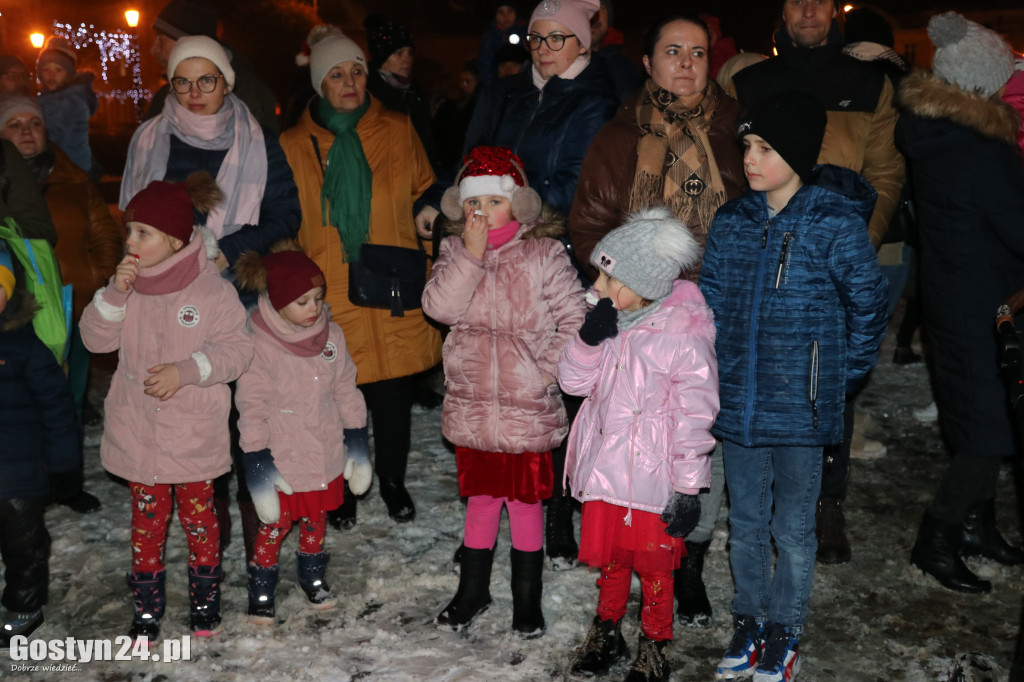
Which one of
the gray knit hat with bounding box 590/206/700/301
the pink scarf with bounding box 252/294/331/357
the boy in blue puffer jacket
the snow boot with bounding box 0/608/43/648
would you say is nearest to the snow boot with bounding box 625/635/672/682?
the boy in blue puffer jacket

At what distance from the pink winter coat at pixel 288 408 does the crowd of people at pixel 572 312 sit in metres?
0.01

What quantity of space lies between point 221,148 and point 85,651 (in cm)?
219

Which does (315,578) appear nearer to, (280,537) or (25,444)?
(280,537)

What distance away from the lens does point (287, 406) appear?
388 cm

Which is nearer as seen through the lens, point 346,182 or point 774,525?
point 774,525

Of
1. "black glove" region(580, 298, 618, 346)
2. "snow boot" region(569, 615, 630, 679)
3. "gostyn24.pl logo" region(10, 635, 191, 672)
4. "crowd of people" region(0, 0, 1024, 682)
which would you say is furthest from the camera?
"gostyn24.pl logo" region(10, 635, 191, 672)

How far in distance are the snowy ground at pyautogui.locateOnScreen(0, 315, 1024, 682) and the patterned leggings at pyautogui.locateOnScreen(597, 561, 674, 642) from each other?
26 centimetres

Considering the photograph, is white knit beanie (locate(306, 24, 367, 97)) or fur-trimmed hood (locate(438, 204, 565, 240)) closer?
fur-trimmed hood (locate(438, 204, 565, 240))

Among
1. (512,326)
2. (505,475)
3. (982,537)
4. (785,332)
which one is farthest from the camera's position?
(982,537)

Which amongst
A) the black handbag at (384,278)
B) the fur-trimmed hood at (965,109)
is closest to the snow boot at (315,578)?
the black handbag at (384,278)

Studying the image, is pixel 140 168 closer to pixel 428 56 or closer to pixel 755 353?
pixel 755 353

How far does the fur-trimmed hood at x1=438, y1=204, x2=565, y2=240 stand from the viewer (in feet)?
12.5

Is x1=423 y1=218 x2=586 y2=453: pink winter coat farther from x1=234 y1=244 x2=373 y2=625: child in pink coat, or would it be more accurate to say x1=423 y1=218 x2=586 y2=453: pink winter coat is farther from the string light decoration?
the string light decoration

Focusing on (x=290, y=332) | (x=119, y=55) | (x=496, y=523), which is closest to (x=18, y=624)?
(x=290, y=332)
